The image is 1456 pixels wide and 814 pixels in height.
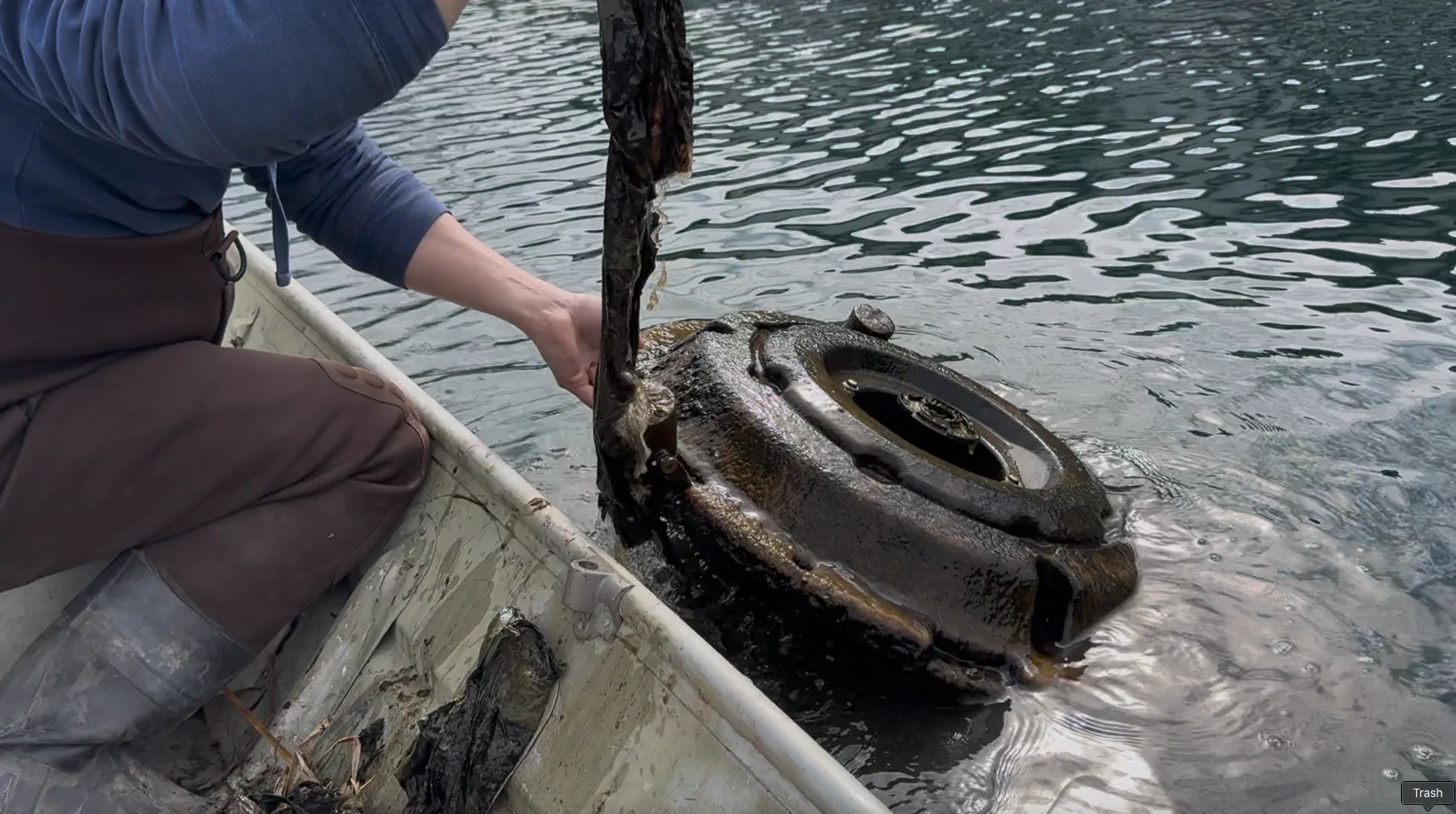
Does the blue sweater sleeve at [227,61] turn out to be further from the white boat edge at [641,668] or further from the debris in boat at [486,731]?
the debris in boat at [486,731]

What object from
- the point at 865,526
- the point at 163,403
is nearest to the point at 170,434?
the point at 163,403

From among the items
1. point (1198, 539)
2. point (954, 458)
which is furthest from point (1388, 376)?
point (954, 458)

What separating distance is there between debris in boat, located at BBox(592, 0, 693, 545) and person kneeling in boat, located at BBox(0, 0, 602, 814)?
0.28 m

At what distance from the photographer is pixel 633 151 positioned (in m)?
1.92

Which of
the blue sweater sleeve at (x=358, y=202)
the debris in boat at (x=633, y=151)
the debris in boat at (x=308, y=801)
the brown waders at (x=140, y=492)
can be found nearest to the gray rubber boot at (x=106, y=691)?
the brown waders at (x=140, y=492)

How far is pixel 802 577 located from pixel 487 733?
38.0 inches

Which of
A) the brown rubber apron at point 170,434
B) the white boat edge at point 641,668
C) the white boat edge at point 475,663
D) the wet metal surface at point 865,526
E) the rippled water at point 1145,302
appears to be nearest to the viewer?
the white boat edge at point 641,668

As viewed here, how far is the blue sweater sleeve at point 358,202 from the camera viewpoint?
2.85 meters

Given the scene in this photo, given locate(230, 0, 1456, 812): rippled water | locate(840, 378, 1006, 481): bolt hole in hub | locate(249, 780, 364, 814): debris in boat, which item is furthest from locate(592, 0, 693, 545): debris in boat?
locate(840, 378, 1006, 481): bolt hole in hub

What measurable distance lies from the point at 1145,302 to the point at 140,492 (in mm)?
5610

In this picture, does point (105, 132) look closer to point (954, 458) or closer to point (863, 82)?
point (954, 458)

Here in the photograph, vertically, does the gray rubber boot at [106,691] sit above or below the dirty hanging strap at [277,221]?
below

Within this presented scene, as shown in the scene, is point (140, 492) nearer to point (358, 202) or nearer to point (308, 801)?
point (308, 801)

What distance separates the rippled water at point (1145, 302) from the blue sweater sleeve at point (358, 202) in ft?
5.78
